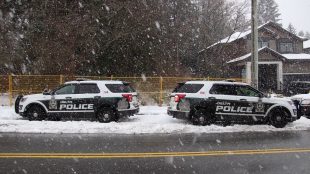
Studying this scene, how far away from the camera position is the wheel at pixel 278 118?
611 inches

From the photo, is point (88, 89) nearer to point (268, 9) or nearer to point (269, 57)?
point (269, 57)

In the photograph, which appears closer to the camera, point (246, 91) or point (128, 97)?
point (246, 91)

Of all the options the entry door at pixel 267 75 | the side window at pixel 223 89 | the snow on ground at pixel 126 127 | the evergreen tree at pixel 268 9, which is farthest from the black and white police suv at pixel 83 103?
the evergreen tree at pixel 268 9

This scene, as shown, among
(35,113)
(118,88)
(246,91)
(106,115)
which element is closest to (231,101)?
(246,91)

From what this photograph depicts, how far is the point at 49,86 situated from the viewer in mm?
21531

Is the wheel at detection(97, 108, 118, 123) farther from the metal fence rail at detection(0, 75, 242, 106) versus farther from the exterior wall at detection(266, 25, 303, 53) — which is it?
the exterior wall at detection(266, 25, 303, 53)

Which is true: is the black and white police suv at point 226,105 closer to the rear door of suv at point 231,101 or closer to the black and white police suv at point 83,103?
the rear door of suv at point 231,101

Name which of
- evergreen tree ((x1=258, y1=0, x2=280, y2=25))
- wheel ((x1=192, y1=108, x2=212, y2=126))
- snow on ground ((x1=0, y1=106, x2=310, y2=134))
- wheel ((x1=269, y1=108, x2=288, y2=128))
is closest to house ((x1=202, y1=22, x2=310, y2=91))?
snow on ground ((x1=0, y1=106, x2=310, y2=134))

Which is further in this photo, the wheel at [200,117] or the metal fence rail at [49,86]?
the metal fence rail at [49,86]

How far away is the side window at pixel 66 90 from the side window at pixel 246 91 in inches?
251

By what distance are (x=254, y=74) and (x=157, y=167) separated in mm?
11533

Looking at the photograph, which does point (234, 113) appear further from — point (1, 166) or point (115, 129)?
point (1, 166)

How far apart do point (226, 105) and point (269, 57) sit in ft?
81.6

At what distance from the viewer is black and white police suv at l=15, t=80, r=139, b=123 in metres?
16.0
